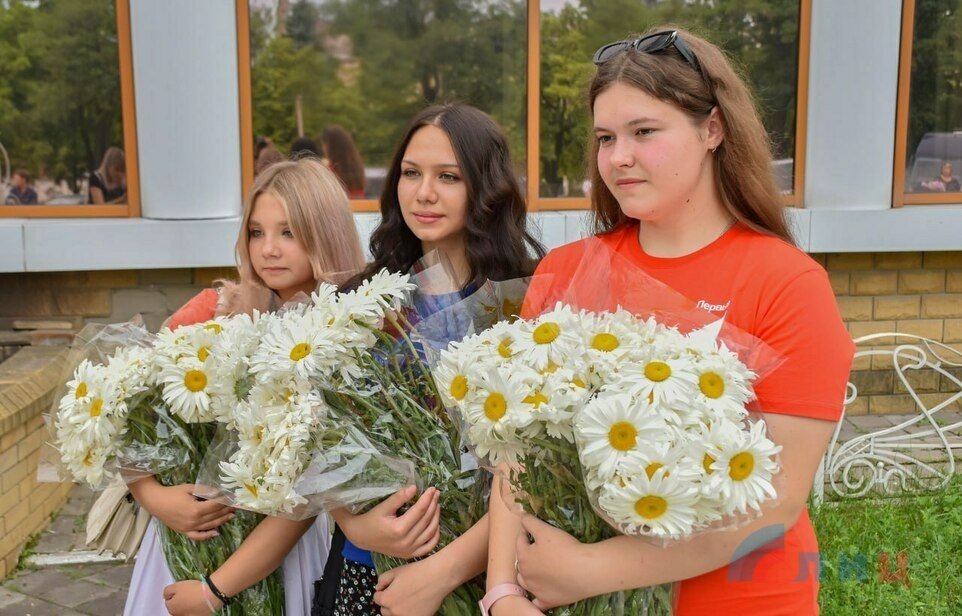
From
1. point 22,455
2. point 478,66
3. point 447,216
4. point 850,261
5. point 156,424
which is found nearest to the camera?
point 156,424

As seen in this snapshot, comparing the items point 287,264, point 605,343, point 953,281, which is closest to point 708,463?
point 605,343

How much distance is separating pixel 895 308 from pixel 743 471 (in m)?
5.13

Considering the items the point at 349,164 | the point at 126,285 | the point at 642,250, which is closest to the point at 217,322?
the point at 642,250

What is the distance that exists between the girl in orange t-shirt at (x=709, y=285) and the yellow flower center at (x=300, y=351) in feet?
1.34

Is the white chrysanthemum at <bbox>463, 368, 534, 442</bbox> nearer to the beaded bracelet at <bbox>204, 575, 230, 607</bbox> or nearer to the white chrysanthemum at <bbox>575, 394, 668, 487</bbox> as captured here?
the white chrysanthemum at <bbox>575, 394, 668, 487</bbox>

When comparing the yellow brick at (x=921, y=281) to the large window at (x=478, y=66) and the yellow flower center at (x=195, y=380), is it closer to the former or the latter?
the large window at (x=478, y=66)

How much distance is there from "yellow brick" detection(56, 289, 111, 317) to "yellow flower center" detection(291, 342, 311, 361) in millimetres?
3944

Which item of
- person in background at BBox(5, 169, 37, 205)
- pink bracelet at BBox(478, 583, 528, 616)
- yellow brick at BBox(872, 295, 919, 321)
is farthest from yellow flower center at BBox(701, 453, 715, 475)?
person in background at BBox(5, 169, 37, 205)

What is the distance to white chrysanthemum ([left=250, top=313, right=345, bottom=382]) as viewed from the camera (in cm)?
167

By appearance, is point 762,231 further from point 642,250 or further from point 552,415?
point 552,415

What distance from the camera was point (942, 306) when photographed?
5.98 meters

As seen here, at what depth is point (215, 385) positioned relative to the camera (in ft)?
6.09

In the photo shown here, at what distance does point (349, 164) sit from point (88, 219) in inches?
74.1

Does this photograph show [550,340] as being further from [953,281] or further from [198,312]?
[953,281]
